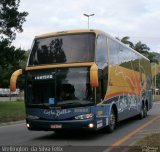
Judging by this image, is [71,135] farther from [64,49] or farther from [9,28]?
[9,28]

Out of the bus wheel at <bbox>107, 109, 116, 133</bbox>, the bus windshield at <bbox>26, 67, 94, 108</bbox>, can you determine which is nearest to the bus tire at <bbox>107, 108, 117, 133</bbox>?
the bus wheel at <bbox>107, 109, 116, 133</bbox>

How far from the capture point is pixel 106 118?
16359mm

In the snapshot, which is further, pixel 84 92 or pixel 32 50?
pixel 32 50

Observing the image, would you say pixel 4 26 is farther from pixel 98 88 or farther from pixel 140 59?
pixel 98 88

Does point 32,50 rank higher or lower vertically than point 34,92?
higher

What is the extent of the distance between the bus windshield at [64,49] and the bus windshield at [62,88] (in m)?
0.48

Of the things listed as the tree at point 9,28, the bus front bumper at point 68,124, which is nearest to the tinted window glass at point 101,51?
the bus front bumper at point 68,124

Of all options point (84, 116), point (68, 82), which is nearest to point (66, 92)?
point (68, 82)

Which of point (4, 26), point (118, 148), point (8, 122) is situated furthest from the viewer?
point (4, 26)

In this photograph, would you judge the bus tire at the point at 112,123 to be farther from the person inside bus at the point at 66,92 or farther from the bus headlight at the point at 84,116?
the person inside bus at the point at 66,92

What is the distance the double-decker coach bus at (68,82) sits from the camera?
1487 centimetres

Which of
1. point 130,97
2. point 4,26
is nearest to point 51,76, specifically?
point 130,97

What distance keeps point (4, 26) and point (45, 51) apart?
72.1ft

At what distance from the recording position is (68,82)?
15.0 m
